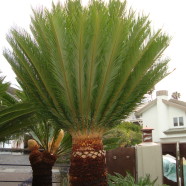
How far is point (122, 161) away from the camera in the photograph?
26.2 feet

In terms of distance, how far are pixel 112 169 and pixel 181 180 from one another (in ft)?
6.78

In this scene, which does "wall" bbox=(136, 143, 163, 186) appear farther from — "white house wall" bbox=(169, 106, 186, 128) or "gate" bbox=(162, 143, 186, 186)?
"white house wall" bbox=(169, 106, 186, 128)

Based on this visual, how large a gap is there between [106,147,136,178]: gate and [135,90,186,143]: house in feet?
70.6

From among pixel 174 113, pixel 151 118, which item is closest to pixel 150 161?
pixel 174 113

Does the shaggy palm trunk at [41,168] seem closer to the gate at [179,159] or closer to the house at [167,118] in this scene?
the gate at [179,159]

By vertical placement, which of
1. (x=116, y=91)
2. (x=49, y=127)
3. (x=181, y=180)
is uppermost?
(x=116, y=91)

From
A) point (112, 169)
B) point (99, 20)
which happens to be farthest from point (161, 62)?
point (112, 169)

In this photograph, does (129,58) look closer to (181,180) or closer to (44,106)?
(44,106)

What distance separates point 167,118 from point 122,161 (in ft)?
78.2

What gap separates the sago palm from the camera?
15.9 ft

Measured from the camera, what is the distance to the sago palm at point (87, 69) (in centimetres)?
486

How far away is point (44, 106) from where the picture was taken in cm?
564

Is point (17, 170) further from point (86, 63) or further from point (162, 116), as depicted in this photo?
point (162, 116)

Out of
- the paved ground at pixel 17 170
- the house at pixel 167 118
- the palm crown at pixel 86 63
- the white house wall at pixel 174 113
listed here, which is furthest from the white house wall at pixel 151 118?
the palm crown at pixel 86 63
